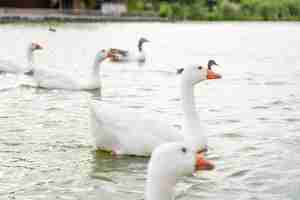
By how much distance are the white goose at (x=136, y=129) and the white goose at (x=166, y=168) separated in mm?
3101

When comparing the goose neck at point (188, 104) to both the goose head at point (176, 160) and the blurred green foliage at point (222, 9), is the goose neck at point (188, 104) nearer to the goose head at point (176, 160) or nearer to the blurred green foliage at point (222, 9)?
the goose head at point (176, 160)

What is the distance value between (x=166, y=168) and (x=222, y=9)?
8324cm

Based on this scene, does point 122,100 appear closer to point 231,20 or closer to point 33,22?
point 33,22

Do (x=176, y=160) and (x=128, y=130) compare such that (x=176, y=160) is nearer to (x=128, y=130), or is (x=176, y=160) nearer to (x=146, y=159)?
(x=128, y=130)

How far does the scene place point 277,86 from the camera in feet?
52.9

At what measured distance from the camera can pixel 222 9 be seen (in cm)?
8669

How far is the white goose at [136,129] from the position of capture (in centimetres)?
797

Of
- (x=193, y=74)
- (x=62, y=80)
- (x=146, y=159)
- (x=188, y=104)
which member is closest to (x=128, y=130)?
(x=146, y=159)

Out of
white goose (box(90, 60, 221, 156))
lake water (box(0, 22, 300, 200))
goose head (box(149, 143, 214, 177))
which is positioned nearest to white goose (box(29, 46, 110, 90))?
lake water (box(0, 22, 300, 200))

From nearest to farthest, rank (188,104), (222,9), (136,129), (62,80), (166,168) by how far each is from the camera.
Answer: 1. (166,168)
2. (136,129)
3. (188,104)
4. (62,80)
5. (222,9)

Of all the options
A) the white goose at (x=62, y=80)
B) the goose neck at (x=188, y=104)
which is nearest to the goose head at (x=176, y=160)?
the goose neck at (x=188, y=104)

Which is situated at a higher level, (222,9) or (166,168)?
(166,168)

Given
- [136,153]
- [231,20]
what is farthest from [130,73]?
[231,20]

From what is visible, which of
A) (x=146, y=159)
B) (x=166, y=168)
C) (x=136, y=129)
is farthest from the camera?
(x=146, y=159)
